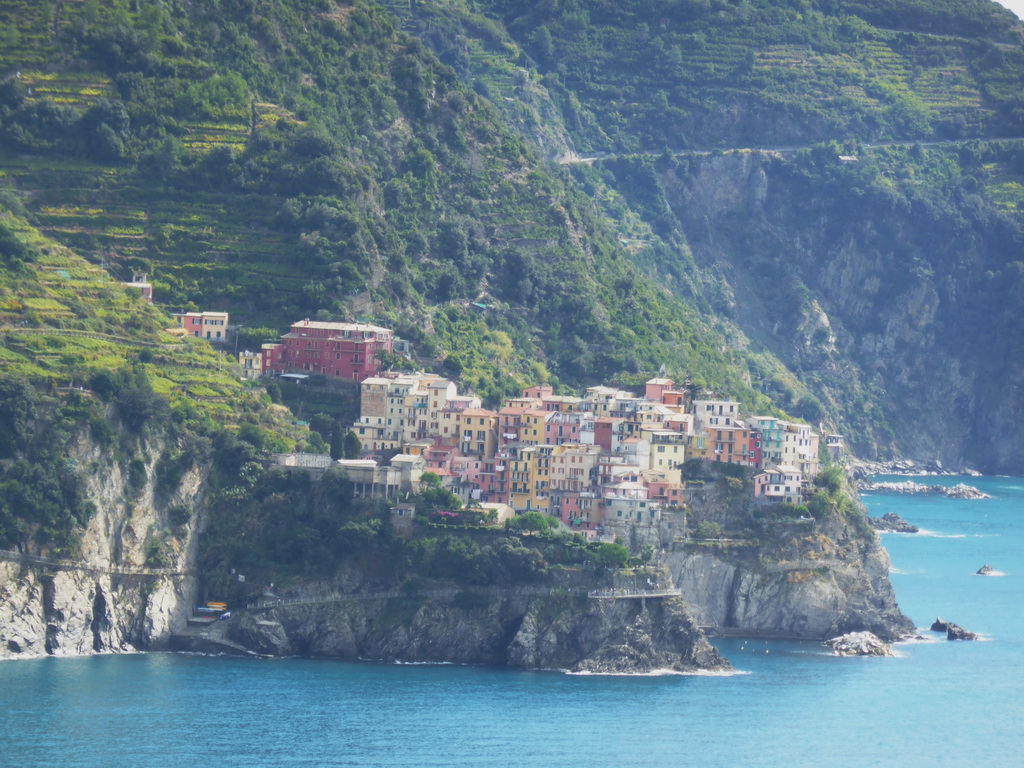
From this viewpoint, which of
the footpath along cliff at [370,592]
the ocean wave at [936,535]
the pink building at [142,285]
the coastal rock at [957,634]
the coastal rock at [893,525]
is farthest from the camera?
the coastal rock at [893,525]

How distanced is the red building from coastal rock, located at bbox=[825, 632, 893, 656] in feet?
87.9

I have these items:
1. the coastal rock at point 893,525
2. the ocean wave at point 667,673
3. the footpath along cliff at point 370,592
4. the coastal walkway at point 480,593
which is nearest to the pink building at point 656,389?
the footpath along cliff at point 370,592

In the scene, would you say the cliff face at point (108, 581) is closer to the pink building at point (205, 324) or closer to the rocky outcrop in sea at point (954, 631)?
the pink building at point (205, 324)

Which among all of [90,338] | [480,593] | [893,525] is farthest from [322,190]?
[893,525]

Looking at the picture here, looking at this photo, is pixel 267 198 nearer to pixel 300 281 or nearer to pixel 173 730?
pixel 300 281

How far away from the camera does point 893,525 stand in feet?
540

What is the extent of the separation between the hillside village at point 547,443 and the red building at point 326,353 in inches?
2.0

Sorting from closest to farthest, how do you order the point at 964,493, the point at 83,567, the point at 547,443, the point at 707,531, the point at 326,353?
1. the point at 83,567
2. the point at 707,531
3. the point at 547,443
4. the point at 326,353
5. the point at 964,493

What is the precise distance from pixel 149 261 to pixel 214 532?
953 inches

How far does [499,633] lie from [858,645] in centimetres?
1832

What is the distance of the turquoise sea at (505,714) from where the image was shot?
92.9 meters

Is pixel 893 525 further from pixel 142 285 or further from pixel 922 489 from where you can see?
pixel 142 285

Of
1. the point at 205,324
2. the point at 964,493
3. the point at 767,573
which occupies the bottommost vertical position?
the point at 767,573

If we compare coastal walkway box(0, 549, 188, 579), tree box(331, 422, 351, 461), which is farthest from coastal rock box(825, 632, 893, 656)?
coastal walkway box(0, 549, 188, 579)
